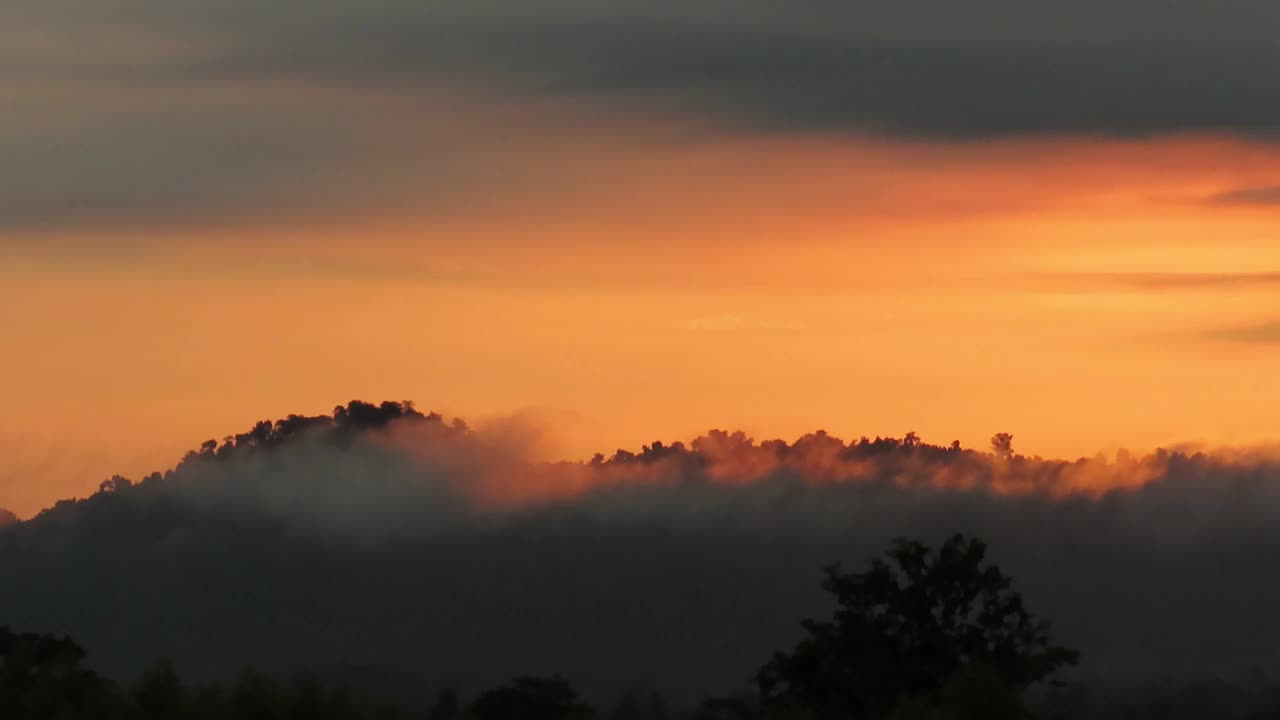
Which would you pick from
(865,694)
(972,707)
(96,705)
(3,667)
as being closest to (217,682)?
(96,705)

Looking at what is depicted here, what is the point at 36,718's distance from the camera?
72.0 metres

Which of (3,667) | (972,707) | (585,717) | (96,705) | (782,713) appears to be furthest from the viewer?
(585,717)

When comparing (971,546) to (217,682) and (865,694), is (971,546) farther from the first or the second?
(217,682)

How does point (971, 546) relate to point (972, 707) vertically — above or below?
above

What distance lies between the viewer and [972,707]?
62.7m

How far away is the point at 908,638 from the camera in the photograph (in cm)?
9438

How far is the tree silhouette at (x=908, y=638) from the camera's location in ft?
304

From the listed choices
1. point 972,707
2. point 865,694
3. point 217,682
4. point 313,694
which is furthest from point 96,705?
point 865,694

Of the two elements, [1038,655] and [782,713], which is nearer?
[782,713]

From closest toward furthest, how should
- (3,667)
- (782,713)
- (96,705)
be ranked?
(96,705) < (3,667) < (782,713)

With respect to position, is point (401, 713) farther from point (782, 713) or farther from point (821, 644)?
point (821, 644)

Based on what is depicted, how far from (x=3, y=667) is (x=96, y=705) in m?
9.57

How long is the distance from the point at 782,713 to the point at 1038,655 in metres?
11.4

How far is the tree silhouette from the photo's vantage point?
92688 mm
